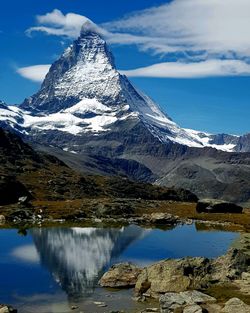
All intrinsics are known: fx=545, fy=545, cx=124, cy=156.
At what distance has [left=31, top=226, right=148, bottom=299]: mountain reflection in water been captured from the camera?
7054cm

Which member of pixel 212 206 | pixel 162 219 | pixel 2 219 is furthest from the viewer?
pixel 212 206

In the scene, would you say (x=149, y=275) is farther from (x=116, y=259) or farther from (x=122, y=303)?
(x=116, y=259)

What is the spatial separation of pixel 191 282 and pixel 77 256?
3242 centimetres

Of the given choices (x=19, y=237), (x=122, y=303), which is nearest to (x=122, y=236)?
(x=19, y=237)

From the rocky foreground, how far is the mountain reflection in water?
15.9ft

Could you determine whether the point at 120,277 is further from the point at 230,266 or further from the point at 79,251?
the point at 79,251

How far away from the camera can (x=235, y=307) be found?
52.1 metres

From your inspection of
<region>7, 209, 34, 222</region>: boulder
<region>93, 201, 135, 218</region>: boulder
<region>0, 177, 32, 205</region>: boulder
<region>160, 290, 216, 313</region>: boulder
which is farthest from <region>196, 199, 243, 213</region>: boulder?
<region>160, 290, 216, 313</region>: boulder

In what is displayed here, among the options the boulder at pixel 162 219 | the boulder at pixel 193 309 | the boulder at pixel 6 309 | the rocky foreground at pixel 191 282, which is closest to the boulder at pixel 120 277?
the rocky foreground at pixel 191 282

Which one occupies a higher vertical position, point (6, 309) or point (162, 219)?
point (162, 219)

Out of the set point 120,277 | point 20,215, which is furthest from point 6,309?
point 20,215

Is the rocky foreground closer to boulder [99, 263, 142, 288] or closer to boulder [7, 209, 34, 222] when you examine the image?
boulder [99, 263, 142, 288]

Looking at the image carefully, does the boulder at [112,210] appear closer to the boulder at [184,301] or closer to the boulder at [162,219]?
the boulder at [162,219]

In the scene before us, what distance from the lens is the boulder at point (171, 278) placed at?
205 ft
